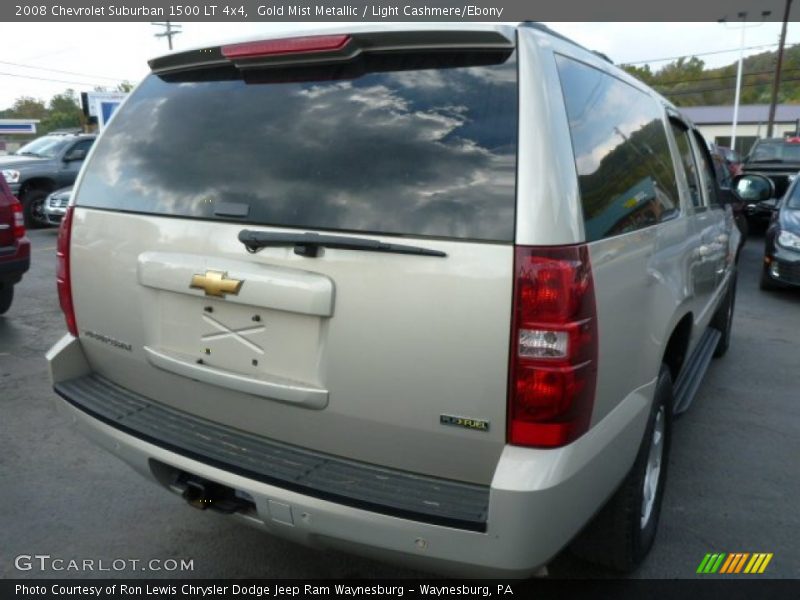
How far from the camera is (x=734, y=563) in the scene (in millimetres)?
2844

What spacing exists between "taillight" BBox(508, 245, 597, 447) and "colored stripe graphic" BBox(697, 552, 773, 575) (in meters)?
1.43

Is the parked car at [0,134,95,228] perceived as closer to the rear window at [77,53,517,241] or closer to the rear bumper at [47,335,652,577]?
the rear window at [77,53,517,241]


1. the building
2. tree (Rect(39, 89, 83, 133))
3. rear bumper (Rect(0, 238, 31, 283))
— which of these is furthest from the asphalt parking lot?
tree (Rect(39, 89, 83, 133))

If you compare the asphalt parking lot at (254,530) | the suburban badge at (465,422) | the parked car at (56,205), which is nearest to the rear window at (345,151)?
the suburban badge at (465,422)

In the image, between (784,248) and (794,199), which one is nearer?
(784,248)

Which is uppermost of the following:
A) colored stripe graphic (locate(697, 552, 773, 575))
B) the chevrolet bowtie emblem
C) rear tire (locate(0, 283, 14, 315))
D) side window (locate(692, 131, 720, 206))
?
side window (locate(692, 131, 720, 206))

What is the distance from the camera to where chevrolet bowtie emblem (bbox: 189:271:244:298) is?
2.12 metres

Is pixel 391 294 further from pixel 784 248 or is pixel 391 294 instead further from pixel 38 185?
pixel 38 185

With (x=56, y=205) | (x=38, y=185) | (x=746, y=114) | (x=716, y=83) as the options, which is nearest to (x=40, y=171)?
(x=38, y=185)

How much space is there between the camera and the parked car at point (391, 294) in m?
1.85

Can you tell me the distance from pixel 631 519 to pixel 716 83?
85.6m

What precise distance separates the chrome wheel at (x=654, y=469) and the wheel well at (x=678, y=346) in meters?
0.33

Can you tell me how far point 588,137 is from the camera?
2139 mm

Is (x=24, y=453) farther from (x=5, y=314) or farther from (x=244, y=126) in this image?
(x=5, y=314)
